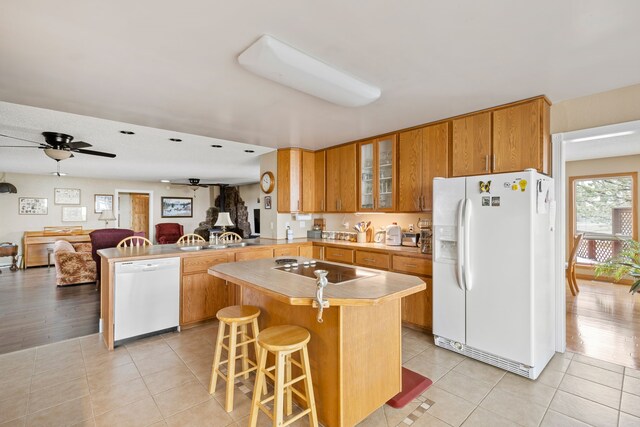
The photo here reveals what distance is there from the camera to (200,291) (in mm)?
3504

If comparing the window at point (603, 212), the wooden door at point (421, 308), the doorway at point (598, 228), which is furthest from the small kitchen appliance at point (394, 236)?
the window at point (603, 212)

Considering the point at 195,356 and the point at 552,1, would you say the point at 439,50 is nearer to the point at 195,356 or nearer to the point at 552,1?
the point at 552,1

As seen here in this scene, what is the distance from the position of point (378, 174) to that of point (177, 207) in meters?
8.20

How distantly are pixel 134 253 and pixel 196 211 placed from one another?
305 inches

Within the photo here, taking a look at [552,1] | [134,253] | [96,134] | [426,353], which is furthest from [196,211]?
[552,1]

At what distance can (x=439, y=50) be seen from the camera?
74.8 inches

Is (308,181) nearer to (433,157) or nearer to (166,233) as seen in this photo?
(433,157)

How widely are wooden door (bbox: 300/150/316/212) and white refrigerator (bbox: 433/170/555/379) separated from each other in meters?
2.29

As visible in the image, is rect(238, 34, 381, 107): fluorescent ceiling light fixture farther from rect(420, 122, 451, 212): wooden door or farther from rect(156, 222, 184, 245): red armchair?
rect(156, 222, 184, 245): red armchair

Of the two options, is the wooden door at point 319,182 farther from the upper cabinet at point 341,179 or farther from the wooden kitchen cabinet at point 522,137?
the wooden kitchen cabinet at point 522,137

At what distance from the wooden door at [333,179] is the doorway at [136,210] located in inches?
284

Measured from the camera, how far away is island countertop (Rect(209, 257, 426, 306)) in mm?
1585

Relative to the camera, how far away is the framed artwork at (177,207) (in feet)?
32.2

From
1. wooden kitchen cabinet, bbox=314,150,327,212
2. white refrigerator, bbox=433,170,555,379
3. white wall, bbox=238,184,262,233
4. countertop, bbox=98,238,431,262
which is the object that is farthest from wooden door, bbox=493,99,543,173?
white wall, bbox=238,184,262,233
